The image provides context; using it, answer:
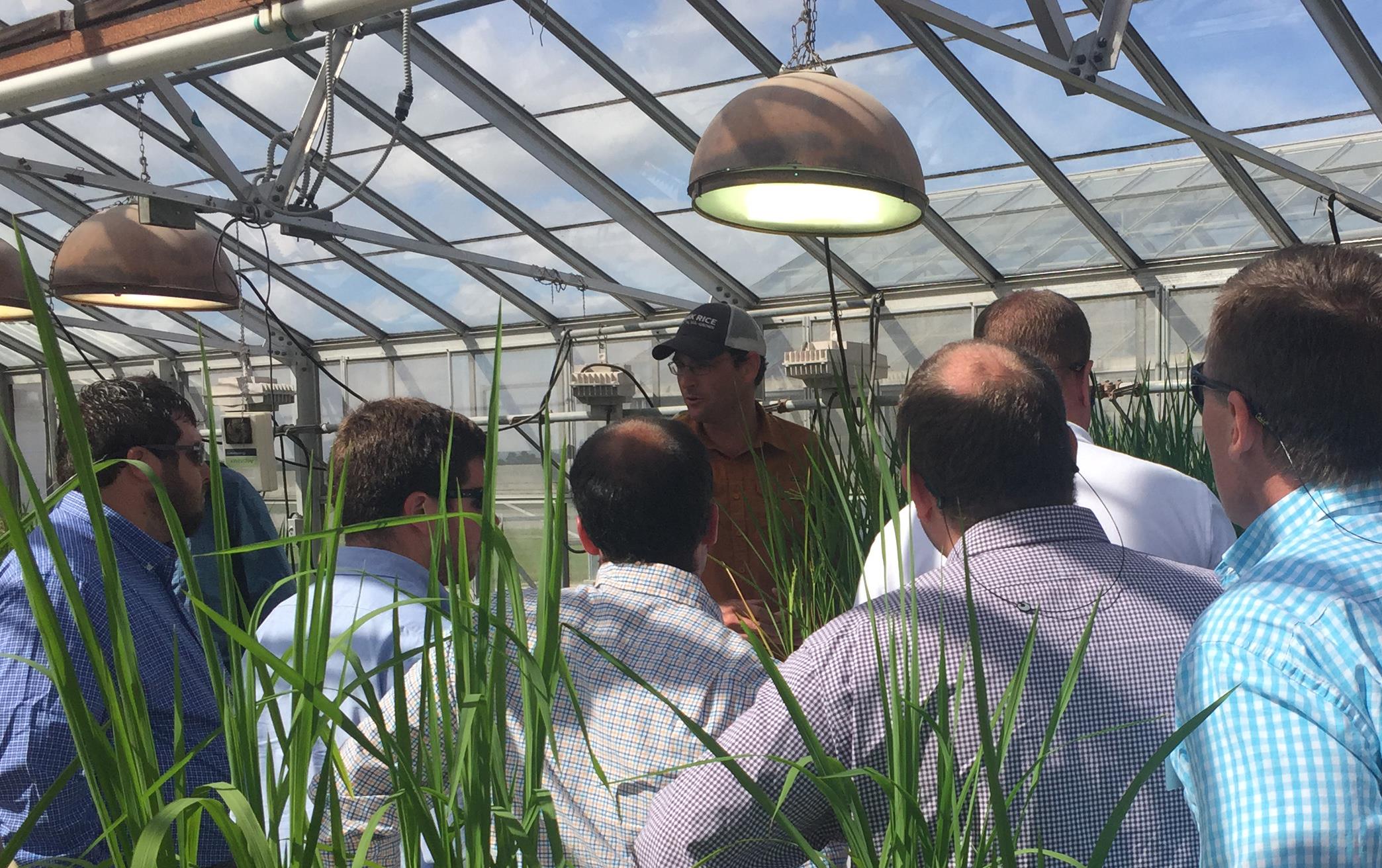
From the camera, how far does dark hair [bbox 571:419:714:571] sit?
147cm

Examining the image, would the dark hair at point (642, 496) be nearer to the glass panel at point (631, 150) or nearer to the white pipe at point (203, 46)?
the white pipe at point (203, 46)

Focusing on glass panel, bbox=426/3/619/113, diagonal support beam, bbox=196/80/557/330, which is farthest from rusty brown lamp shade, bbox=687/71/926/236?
diagonal support beam, bbox=196/80/557/330

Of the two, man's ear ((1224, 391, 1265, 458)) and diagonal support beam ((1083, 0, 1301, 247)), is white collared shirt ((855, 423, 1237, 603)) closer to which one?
man's ear ((1224, 391, 1265, 458))

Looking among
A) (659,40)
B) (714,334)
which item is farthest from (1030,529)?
→ (659,40)

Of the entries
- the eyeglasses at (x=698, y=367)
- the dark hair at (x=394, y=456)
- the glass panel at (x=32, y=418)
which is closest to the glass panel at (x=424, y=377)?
the glass panel at (x=32, y=418)

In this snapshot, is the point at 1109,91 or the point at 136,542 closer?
the point at 136,542

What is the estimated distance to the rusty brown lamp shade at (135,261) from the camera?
3236mm

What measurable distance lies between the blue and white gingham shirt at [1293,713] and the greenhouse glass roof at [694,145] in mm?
4535

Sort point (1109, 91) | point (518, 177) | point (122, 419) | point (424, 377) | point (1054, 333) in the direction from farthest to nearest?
1. point (424, 377)
2. point (518, 177)
3. point (1109, 91)
4. point (1054, 333)
5. point (122, 419)

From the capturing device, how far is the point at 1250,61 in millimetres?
6090

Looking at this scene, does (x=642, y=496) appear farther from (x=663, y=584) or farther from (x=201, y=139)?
(x=201, y=139)

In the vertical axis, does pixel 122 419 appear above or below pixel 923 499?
above

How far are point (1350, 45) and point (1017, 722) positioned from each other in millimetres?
5914

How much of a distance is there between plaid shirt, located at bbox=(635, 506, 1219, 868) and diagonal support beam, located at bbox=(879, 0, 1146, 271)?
5388 mm
